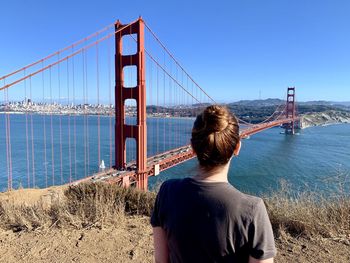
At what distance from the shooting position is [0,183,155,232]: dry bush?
334 cm

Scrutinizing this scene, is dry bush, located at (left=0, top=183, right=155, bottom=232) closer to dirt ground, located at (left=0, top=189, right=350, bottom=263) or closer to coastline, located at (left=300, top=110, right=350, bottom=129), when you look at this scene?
dirt ground, located at (left=0, top=189, right=350, bottom=263)

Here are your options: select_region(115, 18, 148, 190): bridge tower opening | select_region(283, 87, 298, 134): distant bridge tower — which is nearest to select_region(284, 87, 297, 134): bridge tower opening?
select_region(283, 87, 298, 134): distant bridge tower

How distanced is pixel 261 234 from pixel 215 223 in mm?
130

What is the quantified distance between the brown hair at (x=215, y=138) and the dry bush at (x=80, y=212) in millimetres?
2621

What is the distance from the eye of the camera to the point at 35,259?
2.71 meters

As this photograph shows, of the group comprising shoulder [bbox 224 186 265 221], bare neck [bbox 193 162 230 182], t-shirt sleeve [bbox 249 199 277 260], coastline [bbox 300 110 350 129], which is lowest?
coastline [bbox 300 110 350 129]

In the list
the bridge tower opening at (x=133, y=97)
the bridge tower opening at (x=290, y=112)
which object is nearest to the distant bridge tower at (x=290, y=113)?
the bridge tower opening at (x=290, y=112)

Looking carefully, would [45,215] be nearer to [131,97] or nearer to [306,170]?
[131,97]

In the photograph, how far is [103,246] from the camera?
2.92 meters

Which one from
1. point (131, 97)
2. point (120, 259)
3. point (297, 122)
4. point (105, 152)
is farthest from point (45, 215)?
point (297, 122)

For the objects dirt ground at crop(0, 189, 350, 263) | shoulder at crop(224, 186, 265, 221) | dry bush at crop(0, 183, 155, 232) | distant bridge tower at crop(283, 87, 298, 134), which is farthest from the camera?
distant bridge tower at crop(283, 87, 298, 134)

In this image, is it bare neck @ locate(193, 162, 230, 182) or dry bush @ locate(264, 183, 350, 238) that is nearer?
bare neck @ locate(193, 162, 230, 182)

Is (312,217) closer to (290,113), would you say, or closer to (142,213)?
(142,213)

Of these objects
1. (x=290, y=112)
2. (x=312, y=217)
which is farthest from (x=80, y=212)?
(x=290, y=112)
